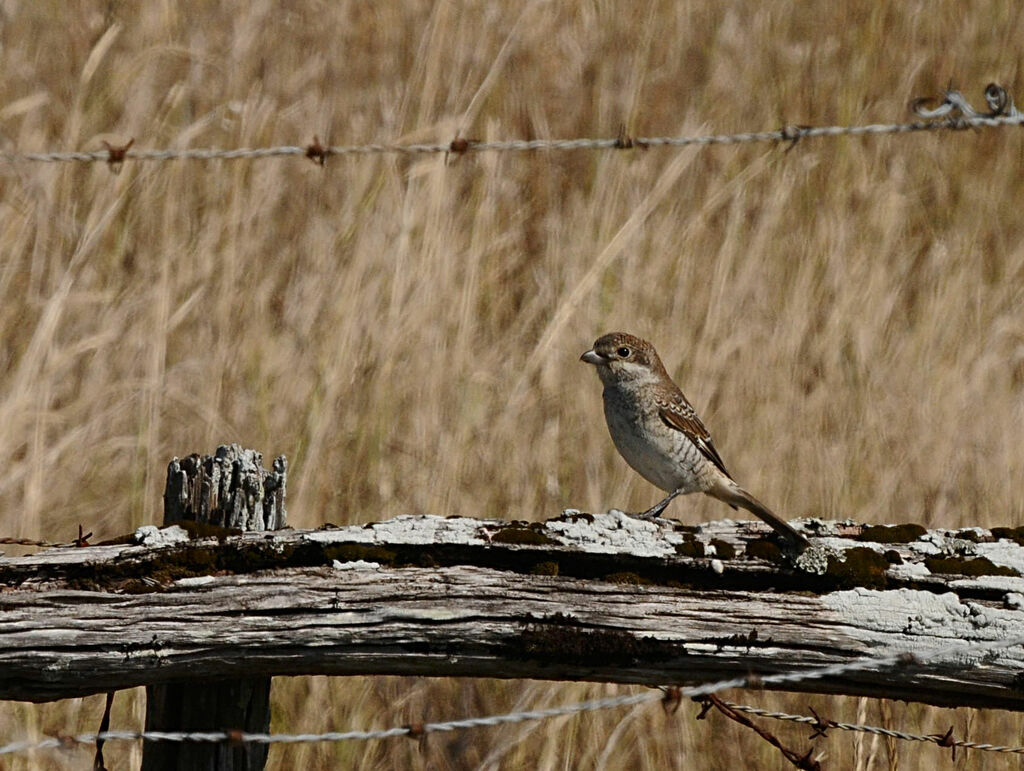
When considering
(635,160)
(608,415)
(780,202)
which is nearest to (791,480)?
(608,415)

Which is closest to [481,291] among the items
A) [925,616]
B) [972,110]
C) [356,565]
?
[972,110]

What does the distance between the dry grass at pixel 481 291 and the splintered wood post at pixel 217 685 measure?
1404 mm

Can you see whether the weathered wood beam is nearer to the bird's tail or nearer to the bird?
the bird's tail

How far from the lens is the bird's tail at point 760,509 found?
2816 mm

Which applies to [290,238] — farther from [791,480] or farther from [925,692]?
[925,692]

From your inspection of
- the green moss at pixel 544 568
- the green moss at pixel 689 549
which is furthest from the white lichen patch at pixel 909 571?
the green moss at pixel 544 568

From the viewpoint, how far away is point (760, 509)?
10.7ft

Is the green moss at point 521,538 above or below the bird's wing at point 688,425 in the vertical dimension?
below

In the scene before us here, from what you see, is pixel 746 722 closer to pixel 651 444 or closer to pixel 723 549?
pixel 723 549

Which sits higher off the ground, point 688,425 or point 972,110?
point 972,110

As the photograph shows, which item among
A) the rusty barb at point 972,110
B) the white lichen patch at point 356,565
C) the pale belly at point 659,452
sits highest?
the rusty barb at point 972,110

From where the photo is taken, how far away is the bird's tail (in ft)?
9.24

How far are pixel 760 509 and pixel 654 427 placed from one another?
3.59ft

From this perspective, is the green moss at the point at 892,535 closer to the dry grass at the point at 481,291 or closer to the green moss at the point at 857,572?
the green moss at the point at 857,572
